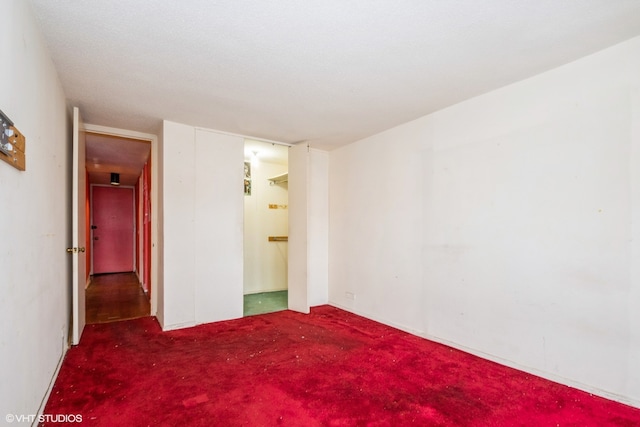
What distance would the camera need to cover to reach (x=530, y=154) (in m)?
2.44

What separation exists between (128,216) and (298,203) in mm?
6289

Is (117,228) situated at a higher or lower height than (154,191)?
lower

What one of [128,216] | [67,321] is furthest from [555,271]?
[128,216]

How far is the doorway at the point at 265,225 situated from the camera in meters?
5.30

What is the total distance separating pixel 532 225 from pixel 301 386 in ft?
7.18

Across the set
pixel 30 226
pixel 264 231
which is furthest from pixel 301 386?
pixel 264 231

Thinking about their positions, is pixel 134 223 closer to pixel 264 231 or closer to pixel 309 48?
pixel 264 231

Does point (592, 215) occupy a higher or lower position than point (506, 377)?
higher

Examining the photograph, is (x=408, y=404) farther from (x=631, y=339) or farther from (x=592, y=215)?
(x=592, y=215)

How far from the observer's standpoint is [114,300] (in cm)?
482

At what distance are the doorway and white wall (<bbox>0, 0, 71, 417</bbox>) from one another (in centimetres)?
292

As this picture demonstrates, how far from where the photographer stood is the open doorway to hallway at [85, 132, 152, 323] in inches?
175

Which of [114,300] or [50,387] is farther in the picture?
[114,300]

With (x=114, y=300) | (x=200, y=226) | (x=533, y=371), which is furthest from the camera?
(x=114, y=300)
